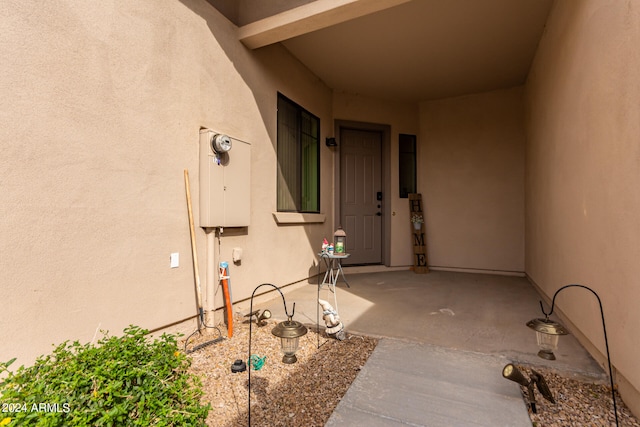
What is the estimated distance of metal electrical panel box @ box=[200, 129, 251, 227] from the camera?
2.80 metres

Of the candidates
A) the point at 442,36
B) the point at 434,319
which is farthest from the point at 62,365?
the point at 442,36

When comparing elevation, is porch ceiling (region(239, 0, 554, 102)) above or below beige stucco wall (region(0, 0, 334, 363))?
above

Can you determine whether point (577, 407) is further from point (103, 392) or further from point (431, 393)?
point (103, 392)

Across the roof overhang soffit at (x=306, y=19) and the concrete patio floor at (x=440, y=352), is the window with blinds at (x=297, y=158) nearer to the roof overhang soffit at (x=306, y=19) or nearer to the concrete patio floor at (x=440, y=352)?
the roof overhang soffit at (x=306, y=19)

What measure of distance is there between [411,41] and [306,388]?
13.1ft

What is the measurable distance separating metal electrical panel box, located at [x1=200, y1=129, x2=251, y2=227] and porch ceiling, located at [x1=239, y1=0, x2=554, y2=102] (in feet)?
4.13

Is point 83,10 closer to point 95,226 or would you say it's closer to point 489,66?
point 95,226

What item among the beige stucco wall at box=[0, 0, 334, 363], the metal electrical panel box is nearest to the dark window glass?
the metal electrical panel box

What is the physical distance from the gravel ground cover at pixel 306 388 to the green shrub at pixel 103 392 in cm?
46

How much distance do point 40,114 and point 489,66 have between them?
16.9ft

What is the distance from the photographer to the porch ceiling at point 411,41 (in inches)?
124

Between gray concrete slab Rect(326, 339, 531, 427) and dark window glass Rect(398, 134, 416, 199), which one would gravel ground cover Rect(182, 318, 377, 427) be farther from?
dark window glass Rect(398, 134, 416, 199)

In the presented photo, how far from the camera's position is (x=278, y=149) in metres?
4.07

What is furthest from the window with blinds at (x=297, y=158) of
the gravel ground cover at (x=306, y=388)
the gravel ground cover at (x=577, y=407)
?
the gravel ground cover at (x=577, y=407)
